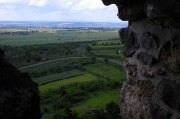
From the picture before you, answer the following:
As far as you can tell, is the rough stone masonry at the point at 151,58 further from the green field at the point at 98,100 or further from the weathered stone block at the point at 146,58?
the green field at the point at 98,100

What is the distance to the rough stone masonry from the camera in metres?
3.17

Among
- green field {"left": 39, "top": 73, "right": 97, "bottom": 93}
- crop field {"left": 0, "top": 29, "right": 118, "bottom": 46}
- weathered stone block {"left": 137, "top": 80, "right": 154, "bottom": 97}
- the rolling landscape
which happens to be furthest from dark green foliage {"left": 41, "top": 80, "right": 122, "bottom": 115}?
crop field {"left": 0, "top": 29, "right": 118, "bottom": 46}

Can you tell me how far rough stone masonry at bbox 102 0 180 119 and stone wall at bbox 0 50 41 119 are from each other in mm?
1048

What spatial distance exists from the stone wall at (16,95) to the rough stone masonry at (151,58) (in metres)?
1.05

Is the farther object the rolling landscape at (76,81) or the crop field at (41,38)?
the crop field at (41,38)

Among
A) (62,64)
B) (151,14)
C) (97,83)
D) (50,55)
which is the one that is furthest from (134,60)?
(50,55)

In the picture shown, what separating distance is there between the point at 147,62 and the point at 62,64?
5825 cm

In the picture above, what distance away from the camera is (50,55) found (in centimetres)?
7262

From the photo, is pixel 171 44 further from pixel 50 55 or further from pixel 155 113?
pixel 50 55

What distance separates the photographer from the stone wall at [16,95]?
3.23 meters

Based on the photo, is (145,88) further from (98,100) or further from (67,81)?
(67,81)

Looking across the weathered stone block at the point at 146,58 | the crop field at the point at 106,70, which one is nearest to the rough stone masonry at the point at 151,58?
the weathered stone block at the point at 146,58

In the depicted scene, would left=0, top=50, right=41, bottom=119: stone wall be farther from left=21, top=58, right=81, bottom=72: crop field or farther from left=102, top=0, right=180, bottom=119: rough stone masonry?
left=21, top=58, right=81, bottom=72: crop field

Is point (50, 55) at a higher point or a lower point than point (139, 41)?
lower
